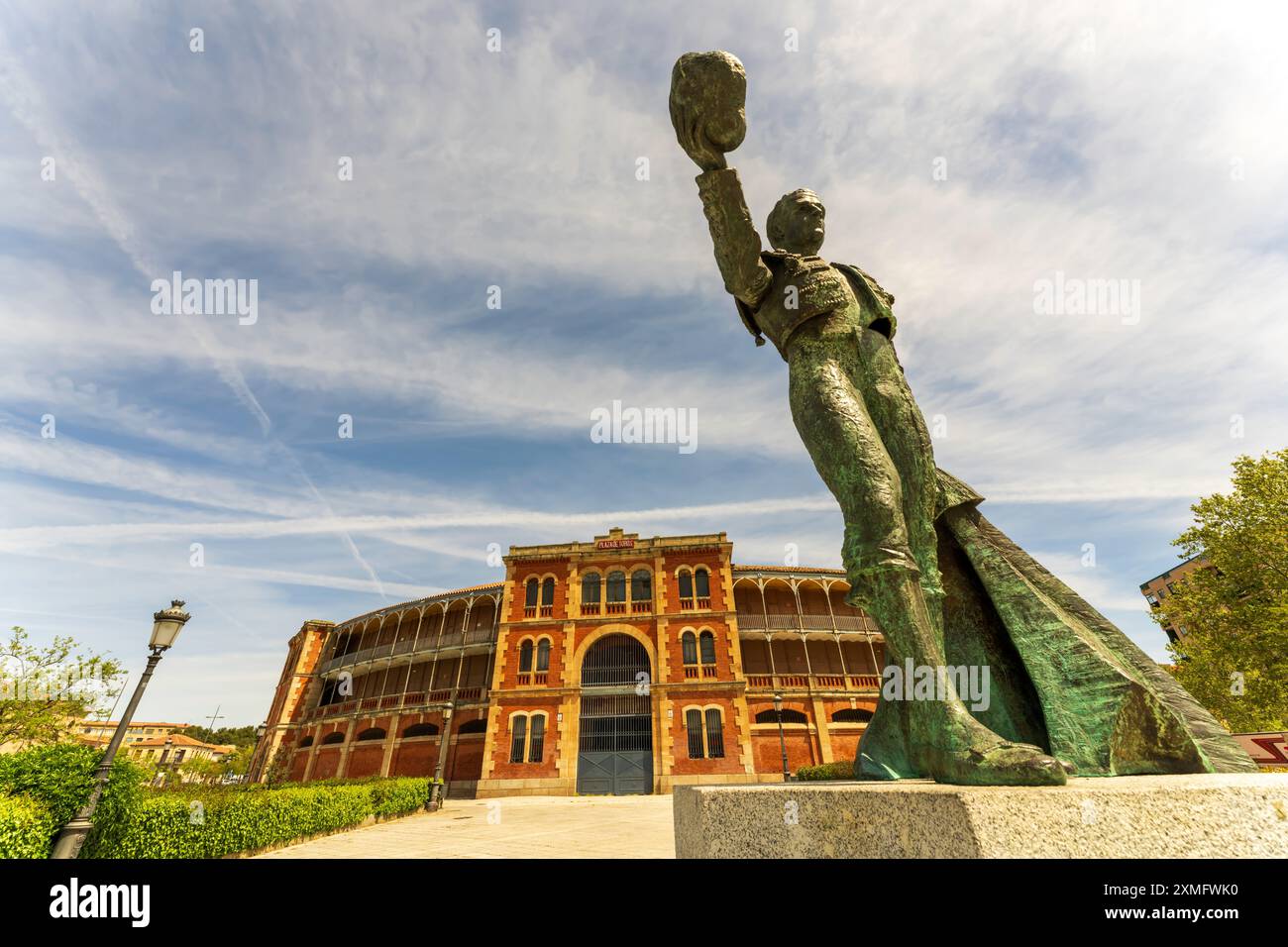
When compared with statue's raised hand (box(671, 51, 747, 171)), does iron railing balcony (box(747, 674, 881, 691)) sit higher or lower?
lower

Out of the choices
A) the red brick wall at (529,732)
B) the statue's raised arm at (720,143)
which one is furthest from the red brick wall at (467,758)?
the statue's raised arm at (720,143)

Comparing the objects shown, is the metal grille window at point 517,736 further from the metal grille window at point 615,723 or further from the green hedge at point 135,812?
the green hedge at point 135,812

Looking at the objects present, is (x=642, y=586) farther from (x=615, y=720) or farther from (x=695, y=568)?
(x=615, y=720)

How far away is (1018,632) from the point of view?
2316 mm

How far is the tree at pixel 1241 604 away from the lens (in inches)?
452

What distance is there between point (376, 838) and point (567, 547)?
50.4 ft

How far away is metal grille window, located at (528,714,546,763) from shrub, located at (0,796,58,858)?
651 inches

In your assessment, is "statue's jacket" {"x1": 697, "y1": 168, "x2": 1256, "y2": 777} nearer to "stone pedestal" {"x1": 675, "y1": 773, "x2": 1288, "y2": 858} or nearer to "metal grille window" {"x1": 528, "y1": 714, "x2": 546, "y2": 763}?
"stone pedestal" {"x1": 675, "y1": 773, "x2": 1288, "y2": 858}

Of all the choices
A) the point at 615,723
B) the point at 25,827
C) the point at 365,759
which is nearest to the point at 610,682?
the point at 615,723

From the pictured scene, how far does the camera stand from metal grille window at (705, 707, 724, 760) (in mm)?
19594

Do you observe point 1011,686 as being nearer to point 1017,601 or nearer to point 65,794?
point 1017,601

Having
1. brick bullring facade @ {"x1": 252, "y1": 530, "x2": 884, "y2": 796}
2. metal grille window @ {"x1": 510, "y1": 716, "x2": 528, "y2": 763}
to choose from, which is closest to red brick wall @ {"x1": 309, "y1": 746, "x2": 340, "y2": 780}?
brick bullring facade @ {"x1": 252, "y1": 530, "x2": 884, "y2": 796}

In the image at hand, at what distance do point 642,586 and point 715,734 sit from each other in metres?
6.35
